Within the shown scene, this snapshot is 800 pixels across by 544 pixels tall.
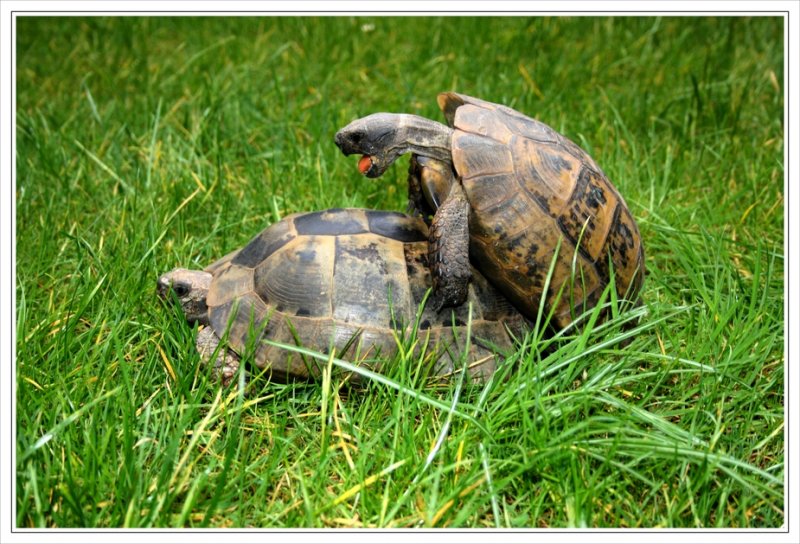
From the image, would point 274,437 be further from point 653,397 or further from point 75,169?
point 75,169

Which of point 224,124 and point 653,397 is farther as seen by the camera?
point 224,124

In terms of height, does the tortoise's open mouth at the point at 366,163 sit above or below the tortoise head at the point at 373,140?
below

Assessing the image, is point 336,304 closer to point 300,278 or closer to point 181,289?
point 300,278

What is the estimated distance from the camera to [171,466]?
2.43m

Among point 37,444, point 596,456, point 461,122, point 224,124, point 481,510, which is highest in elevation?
point 461,122

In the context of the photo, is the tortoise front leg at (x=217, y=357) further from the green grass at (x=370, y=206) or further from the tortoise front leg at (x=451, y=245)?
the tortoise front leg at (x=451, y=245)

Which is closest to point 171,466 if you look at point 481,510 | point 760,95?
point 481,510

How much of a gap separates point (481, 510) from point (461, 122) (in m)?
1.56

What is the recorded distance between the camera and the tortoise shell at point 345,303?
9.74ft

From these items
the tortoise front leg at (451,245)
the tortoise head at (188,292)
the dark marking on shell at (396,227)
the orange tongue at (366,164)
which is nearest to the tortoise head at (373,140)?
the orange tongue at (366,164)

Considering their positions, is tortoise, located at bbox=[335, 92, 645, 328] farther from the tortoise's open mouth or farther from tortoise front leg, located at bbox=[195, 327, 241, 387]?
tortoise front leg, located at bbox=[195, 327, 241, 387]

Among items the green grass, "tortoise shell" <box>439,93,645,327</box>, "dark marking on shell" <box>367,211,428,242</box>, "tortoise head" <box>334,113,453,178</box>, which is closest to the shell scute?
"dark marking on shell" <box>367,211,428,242</box>

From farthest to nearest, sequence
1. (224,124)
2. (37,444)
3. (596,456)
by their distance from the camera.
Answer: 1. (224,124)
2. (596,456)
3. (37,444)

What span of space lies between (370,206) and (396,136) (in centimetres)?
127
